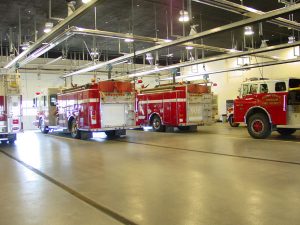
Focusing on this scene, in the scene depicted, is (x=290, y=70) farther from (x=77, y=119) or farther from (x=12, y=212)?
(x=12, y=212)

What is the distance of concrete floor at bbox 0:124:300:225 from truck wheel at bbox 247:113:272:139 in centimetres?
284

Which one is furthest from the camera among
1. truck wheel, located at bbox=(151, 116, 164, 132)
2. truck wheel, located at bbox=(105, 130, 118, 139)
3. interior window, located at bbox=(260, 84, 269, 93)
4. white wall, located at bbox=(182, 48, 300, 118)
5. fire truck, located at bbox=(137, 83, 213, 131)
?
white wall, located at bbox=(182, 48, 300, 118)

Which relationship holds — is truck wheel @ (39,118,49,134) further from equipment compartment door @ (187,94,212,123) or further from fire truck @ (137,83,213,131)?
equipment compartment door @ (187,94,212,123)

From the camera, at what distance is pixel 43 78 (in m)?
26.7

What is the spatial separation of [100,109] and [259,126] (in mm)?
6685

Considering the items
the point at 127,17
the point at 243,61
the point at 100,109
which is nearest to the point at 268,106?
the point at 100,109

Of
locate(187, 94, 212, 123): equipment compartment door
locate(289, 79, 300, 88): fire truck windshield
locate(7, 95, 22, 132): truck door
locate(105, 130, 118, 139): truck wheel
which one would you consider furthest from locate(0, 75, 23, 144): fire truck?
locate(289, 79, 300, 88): fire truck windshield

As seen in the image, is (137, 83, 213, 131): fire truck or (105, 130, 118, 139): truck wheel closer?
(105, 130, 118, 139): truck wheel

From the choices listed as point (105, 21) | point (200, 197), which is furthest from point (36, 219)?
point (105, 21)

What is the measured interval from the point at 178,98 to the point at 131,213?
1315cm

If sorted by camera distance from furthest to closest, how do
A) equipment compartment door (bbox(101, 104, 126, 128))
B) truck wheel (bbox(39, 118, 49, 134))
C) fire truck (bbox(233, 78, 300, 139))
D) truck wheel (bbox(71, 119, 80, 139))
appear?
truck wheel (bbox(39, 118, 49, 134))
truck wheel (bbox(71, 119, 80, 139))
equipment compartment door (bbox(101, 104, 126, 128))
fire truck (bbox(233, 78, 300, 139))

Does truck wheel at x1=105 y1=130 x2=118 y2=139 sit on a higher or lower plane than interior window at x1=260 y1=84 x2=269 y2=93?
lower

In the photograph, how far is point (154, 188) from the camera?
582cm

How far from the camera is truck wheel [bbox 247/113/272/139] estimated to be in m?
12.9
